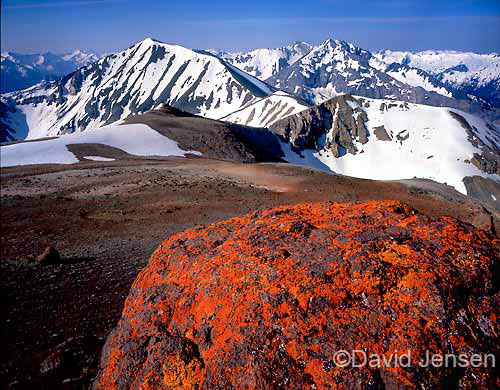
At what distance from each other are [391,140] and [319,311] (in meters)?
157

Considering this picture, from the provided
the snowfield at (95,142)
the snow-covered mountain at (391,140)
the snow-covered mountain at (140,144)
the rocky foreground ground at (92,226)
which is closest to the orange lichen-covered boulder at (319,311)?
the rocky foreground ground at (92,226)

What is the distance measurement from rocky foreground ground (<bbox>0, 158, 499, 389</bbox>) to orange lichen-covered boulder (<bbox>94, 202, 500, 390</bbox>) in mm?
2126

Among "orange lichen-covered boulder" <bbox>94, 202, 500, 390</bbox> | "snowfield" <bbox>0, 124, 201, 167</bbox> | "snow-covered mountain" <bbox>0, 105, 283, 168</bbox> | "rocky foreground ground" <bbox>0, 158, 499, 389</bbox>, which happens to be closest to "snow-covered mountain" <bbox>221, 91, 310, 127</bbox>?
"snow-covered mountain" <bbox>0, 105, 283, 168</bbox>

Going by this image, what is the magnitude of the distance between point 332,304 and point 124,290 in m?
7.46

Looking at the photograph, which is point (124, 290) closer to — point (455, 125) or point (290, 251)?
point (290, 251)

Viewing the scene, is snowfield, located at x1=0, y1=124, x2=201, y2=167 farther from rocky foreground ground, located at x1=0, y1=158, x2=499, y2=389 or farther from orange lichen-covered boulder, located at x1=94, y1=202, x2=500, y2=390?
orange lichen-covered boulder, located at x1=94, y1=202, x2=500, y2=390

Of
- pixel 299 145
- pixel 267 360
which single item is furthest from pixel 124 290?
pixel 299 145

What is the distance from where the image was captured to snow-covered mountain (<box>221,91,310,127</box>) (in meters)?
169

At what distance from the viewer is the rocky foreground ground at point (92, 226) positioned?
6.81m

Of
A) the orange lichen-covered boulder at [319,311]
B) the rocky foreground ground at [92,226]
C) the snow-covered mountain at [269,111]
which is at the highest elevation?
the snow-covered mountain at [269,111]

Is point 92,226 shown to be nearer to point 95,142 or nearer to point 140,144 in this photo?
point 95,142

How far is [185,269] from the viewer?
5.54m

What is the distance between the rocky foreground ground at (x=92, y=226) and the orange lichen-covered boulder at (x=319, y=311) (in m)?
2.13

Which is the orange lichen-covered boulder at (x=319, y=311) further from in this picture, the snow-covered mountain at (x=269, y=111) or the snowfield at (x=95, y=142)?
the snow-covered mountain at (x=269, y=111)
